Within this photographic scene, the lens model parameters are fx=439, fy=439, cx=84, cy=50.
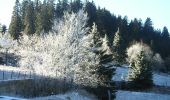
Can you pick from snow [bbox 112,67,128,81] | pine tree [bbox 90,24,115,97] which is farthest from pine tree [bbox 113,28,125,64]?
pine tree [bbox 90,24,115,97]

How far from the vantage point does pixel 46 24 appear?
97375mm

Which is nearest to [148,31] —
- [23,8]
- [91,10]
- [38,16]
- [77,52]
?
[91,10]

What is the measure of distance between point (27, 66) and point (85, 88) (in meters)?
11.1

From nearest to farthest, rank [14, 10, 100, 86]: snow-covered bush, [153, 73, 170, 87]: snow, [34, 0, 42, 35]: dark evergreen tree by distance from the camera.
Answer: [14, 10, 100, 86]: snow-covered bush → [153, 73, 170, 87]: snow → [34, 0, 42, 35]: dark evergreen tree

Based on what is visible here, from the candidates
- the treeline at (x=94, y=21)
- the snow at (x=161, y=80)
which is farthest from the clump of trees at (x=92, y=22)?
the snow at (x=161, y=80)

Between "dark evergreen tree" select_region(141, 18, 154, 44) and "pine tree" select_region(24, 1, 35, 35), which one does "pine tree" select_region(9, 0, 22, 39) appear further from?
"dark evergreen tree" select_region(141, 18, 154, 44)

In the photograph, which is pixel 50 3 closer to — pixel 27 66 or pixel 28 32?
pixel 28 32

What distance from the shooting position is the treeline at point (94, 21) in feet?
322

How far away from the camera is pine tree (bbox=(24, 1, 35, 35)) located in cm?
9584

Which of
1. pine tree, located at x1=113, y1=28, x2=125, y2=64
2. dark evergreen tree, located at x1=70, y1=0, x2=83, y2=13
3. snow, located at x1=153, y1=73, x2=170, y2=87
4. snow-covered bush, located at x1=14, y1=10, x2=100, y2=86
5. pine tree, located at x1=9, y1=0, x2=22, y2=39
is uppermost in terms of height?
dark evergreen tree, located at x1=70, y1=0, x2=83, y2=13

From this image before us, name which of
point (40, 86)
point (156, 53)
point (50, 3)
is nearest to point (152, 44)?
point (156, 53)

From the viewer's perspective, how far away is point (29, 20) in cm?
9962

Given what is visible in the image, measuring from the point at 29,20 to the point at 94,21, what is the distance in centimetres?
1901

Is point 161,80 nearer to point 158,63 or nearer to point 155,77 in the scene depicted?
point 155,77
